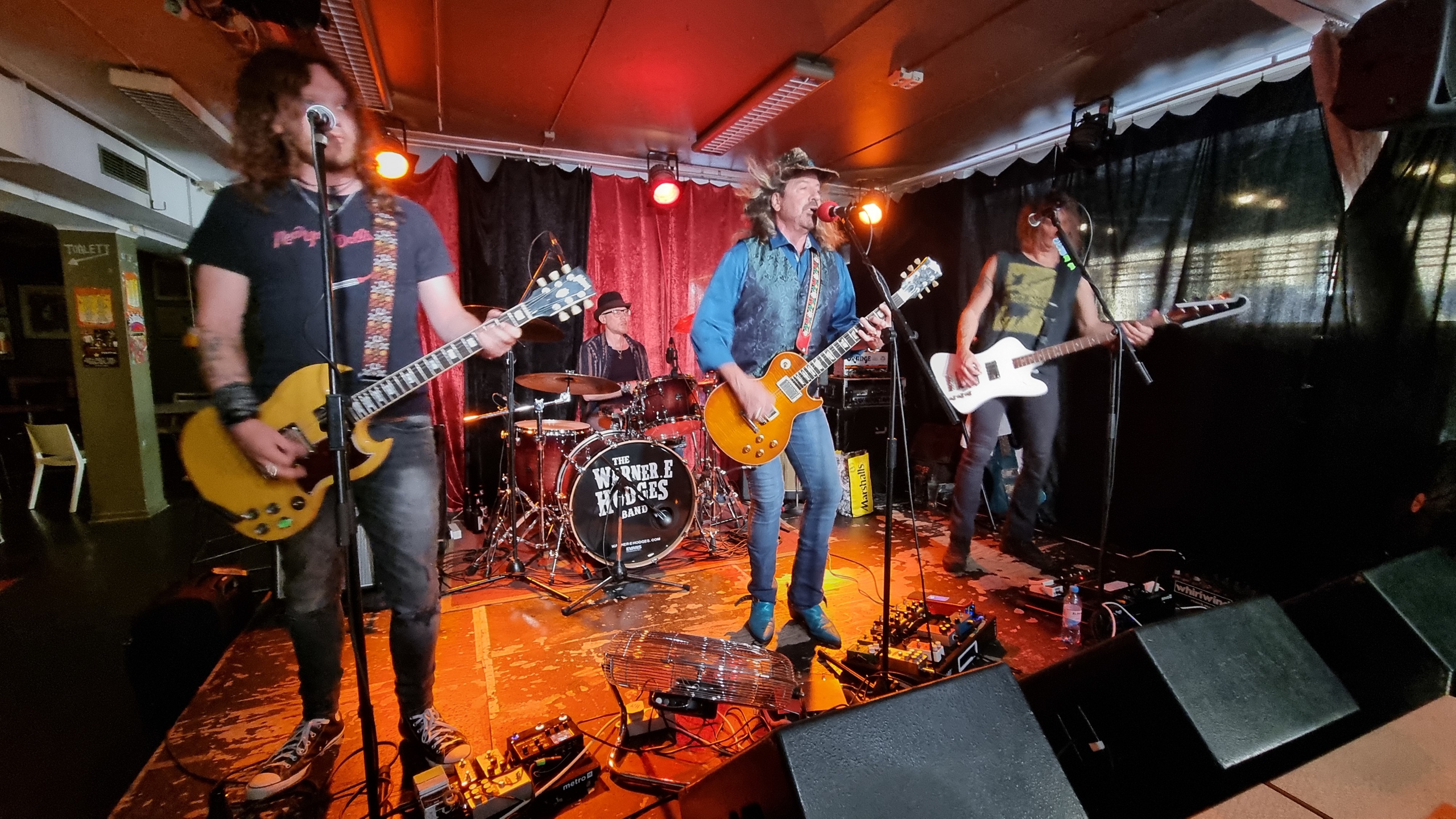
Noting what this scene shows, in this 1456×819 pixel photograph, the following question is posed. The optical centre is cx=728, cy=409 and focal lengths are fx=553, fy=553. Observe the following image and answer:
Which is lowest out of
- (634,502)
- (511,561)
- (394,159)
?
(511,561)

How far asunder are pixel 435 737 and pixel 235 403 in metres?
1.32

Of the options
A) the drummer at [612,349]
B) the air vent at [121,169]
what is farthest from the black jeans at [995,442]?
the air vent at [121,169]

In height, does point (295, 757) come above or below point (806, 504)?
below

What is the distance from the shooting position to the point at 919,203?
5.95m

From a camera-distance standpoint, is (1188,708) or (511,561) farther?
(511,561)

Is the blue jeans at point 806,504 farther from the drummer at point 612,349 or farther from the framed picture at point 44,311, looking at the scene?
the framed picture at point 44,311

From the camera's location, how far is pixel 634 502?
12.6 feet

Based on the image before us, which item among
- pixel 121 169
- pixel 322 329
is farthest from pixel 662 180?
pixel 322 329

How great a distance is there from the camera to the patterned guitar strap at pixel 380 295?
176cm

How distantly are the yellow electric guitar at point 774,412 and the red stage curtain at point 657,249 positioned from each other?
2.95 m

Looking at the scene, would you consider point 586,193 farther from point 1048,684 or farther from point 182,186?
point 1048,684

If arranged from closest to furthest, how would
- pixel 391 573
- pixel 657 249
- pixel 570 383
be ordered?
pixel 391 573 → pixel 570 383 → pixel 657 249

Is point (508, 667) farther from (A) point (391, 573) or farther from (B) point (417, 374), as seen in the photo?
(B) point (417, 374)

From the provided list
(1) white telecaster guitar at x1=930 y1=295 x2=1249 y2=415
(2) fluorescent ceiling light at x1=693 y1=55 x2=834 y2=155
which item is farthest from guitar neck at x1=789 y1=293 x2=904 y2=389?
(2) fluorescent ceiling light at x1=693 y1=55 x2=834 y2=155
